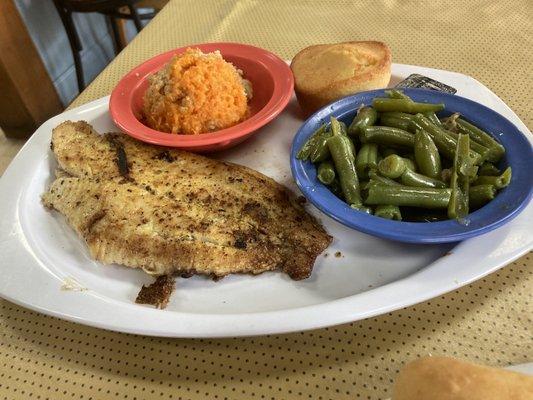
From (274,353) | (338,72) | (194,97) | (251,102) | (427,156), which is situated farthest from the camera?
(251,102)

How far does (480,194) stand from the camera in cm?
117

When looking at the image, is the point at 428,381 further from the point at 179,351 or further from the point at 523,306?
the point at 179,351

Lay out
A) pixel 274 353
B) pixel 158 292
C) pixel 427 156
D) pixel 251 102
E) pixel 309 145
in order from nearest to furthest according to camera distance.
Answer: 1. pixel 274 353
2. pixel 158 292
3. pixel 427 156
4. pixel 309 145
5. pixel 251 102

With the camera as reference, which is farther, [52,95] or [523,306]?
[52,95]

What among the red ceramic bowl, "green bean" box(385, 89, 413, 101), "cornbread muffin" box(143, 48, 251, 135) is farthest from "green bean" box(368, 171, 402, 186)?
"cornbread muffin" box(143, 48, 251, 135)

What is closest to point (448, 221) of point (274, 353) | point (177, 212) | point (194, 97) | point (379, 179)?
point (379, 179)

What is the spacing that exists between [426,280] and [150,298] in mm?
694

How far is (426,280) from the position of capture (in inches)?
42.1

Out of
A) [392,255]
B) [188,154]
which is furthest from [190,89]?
[392,255]

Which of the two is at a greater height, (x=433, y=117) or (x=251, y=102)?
(x=433, y=117)

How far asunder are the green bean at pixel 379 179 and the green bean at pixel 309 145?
20cm

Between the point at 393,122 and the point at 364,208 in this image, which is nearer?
the point at 364,208

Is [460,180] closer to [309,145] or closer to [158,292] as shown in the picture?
[309,145]

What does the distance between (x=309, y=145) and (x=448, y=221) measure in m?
0.47
